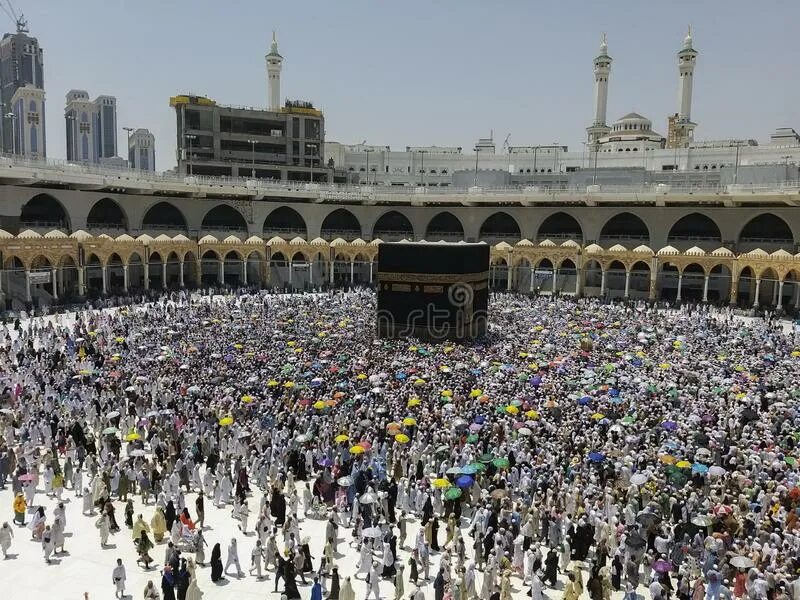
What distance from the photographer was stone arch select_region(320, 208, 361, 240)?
45500 millimetres

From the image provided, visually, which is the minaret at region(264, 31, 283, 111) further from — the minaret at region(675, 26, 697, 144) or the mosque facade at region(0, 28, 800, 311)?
the minaret at region(675, 26, 697, 144)

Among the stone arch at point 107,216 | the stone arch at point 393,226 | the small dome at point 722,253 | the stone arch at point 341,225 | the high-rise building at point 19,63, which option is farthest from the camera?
the high-rise building at point 19,63

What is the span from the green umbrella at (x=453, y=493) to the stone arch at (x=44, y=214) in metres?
31.4

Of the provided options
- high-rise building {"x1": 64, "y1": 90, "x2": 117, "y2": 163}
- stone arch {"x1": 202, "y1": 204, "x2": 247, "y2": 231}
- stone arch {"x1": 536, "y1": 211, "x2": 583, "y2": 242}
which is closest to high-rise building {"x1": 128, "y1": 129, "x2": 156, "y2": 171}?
high-rise building {"x1": 64, "y1": 90, "x2": 117, "y2": 163}

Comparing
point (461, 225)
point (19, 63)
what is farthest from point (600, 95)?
point (19, 63)

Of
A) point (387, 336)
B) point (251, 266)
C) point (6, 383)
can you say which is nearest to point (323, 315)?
point (387, 336)

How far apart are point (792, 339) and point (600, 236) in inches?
772

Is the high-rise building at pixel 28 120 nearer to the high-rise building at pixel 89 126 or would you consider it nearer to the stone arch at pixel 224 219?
the high-rise building at pixel 89 126

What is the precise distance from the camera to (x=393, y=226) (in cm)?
4619

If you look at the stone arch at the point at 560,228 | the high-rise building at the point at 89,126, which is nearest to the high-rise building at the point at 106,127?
the high-rise building at the point at 89,126

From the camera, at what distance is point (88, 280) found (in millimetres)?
36094

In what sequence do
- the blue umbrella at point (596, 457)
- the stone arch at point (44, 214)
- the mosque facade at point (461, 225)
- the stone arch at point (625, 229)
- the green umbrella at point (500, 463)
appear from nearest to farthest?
the green umbrella at point (500, 463) → the blue umbrella at point (596, 457) → the mosque facade at point (461, 225) → the stone arch at point (44, 214) → the stone arch at point (625, 229)

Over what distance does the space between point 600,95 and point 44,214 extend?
42634mm

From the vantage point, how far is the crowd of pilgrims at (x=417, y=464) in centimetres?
893
